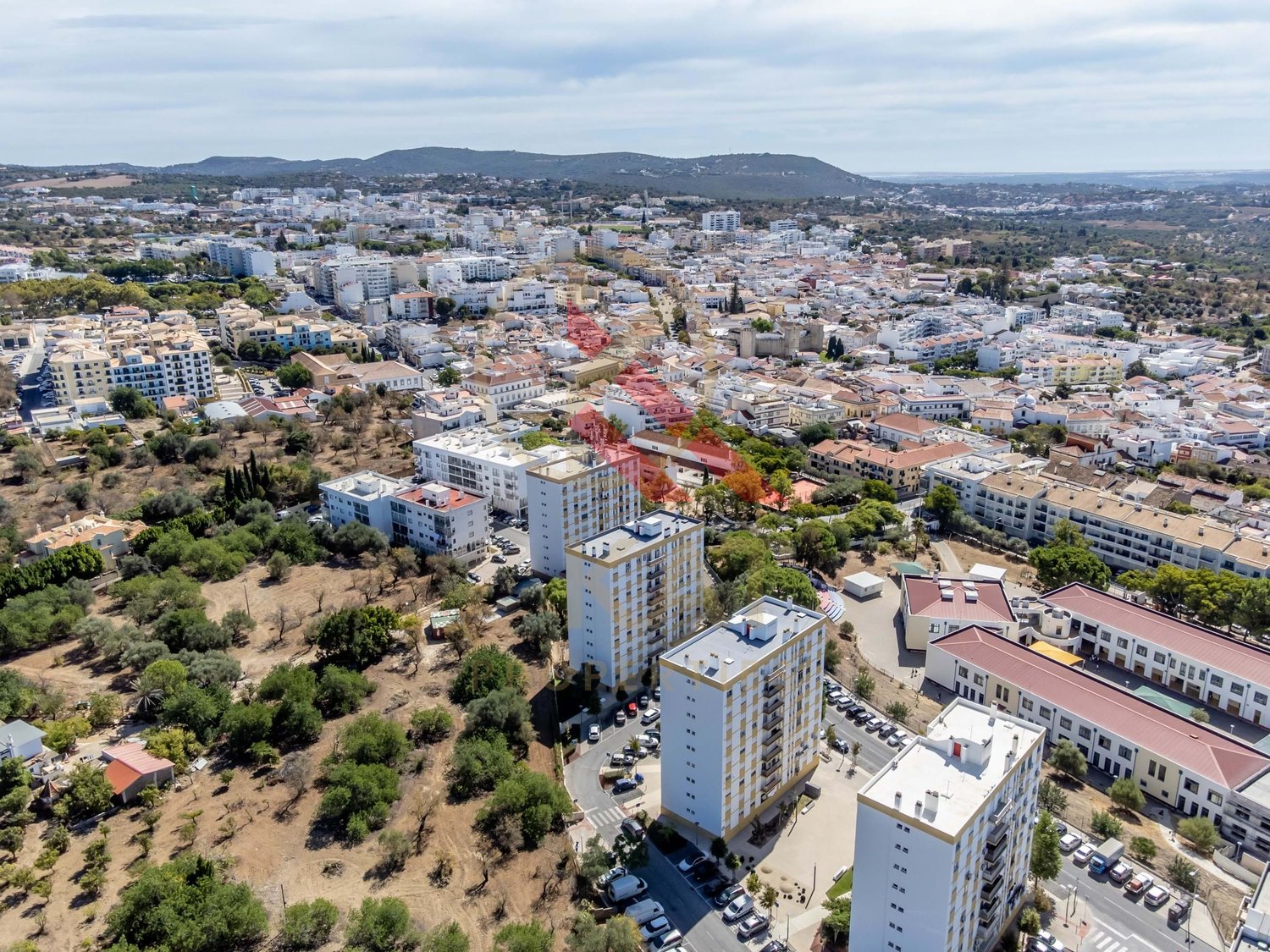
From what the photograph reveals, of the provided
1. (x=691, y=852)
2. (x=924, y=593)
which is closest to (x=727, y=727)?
(x=691, y=852)

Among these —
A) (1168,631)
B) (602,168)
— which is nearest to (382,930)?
Result: (1168,631)

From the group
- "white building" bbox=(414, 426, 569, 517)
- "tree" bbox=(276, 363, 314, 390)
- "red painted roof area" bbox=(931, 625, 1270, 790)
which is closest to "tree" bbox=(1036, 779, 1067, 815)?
"red painted roof area" bbox=(931, 625, 1270, 790)

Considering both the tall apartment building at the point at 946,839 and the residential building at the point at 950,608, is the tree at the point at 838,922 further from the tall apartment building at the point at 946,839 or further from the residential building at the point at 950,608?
the residential building at the point at 950,608

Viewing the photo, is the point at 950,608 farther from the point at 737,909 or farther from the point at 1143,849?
the point at 737,909

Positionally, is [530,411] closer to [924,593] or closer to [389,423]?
[389,423]

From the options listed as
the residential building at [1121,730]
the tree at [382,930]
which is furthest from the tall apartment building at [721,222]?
the tree at [382,930]

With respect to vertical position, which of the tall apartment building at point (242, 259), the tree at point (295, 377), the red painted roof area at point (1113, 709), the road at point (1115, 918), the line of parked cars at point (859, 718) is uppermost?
the tall apartment building at point (242, 259)
